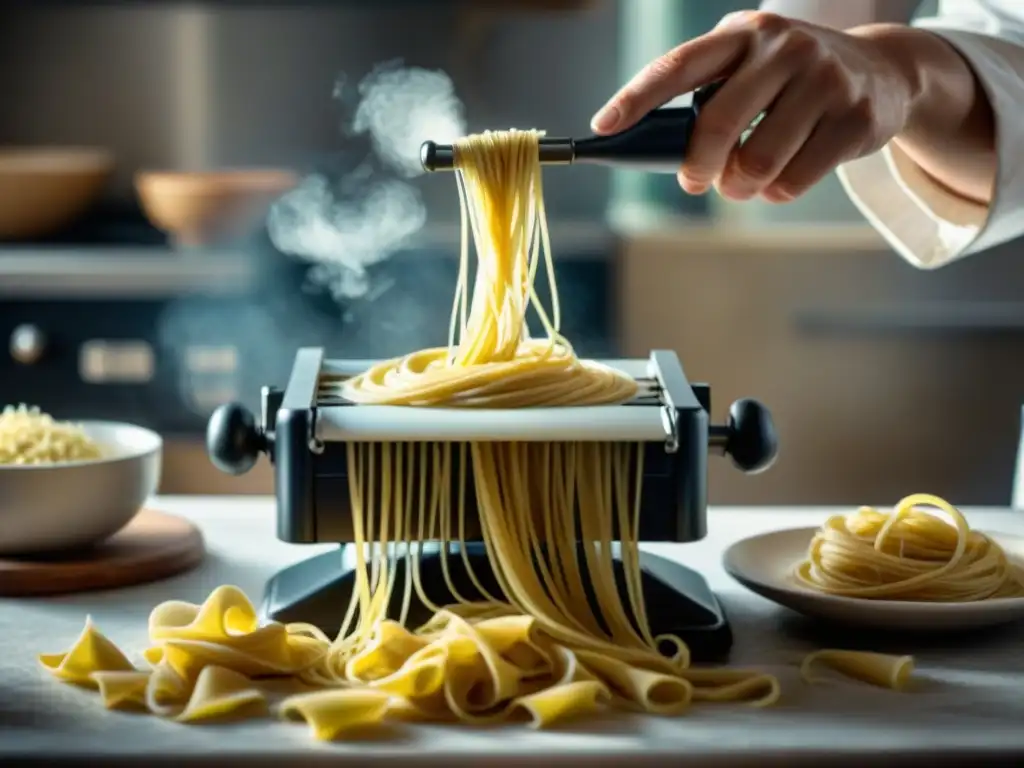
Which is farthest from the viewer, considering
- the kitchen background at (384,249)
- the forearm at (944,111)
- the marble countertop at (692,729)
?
the kitchen background at (384,249)

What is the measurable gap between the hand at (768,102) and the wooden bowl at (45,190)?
2533mm

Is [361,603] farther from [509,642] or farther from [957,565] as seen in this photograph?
[957,565]

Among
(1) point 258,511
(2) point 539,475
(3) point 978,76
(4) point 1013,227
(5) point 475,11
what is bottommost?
(1) point 258,511

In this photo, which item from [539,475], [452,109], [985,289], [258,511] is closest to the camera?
[539,475]

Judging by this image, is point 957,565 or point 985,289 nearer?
point 957,565

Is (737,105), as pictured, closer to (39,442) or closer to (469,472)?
(469,472)

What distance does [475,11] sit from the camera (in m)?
4.02

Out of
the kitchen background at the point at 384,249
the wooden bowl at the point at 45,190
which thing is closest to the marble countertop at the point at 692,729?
the kitchen background at the point at 384,249

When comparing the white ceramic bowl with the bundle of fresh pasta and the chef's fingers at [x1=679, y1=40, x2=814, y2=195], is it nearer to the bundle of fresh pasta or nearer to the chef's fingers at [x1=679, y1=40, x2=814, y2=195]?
the bundle of fresh pasta

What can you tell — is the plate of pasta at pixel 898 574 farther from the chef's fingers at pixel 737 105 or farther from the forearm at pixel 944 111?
the forearm at pixel 944 111

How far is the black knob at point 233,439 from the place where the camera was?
1.36m

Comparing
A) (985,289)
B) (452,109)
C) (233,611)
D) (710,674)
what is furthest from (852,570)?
(452,109)

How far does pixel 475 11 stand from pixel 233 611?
115 inches

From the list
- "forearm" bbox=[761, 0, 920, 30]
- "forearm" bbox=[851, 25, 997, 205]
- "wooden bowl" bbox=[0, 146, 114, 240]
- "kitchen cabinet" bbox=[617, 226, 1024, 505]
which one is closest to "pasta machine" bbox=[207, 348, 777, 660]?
"forearm" bbox=[851, 25, 997, 205]
